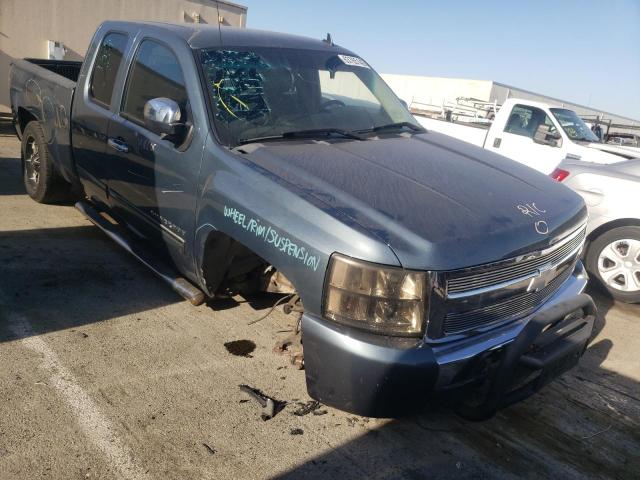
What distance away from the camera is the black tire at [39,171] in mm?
5316

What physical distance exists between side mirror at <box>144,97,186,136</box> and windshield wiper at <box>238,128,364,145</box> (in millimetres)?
409

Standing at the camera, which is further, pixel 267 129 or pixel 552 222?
pixel 267 129

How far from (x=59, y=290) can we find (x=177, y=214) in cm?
133

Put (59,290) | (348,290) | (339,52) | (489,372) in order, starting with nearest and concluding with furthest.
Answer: (348,290)
(489,372)
(59,290)
(339,52)

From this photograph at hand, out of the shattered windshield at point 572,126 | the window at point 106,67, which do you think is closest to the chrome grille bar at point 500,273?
the window at point 106,67

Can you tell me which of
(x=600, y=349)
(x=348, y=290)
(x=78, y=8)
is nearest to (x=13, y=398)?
(x=348, y=290)

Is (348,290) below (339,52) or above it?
below

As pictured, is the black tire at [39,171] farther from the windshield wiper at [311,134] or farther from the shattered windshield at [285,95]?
the windshield wiper at [311,134]

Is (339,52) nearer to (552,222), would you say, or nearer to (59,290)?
(552,222)

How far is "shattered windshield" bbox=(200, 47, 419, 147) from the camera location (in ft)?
10.7

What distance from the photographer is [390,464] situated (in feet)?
8.39

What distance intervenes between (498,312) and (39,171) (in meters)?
4.82

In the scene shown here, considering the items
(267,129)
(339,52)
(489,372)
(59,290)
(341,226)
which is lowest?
(59,290)

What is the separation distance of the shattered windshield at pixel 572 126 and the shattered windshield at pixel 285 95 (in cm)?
532
